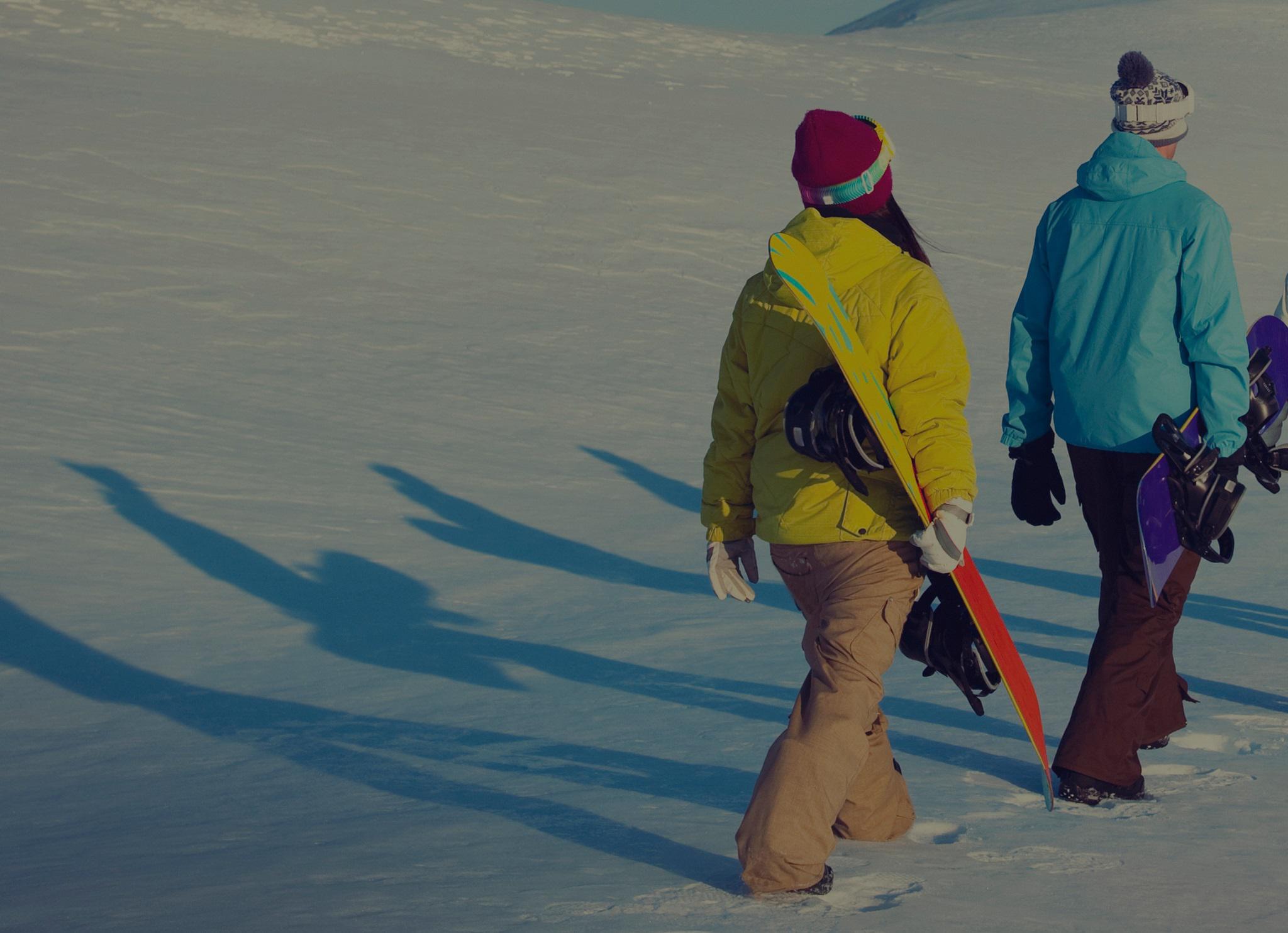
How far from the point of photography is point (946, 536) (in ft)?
9.69

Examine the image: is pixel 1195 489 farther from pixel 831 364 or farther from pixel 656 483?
pixel 656 483

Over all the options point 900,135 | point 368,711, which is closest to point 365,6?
point 900,135

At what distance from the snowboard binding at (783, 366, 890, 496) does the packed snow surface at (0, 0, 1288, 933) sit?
33.4 inches

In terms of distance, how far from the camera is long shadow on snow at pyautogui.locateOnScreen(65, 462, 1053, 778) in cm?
461

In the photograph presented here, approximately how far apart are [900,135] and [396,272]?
846 centimetres

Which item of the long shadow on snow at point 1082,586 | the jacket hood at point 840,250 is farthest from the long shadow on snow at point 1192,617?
the jacket hood at point 840,250

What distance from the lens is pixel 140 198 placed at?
43.5 feet

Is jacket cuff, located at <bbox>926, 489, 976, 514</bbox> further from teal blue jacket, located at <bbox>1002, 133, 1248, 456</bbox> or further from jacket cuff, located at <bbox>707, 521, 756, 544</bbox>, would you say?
teal blue jacket, located at <bbox>1002, 133, 1248, 456</bbox>

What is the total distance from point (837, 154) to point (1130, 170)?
99 centimetres

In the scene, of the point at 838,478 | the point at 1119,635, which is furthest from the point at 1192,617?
the point at 838,478

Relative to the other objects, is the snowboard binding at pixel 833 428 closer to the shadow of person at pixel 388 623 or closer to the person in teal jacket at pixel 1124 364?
the person in teal jacket at pixel 1124 364

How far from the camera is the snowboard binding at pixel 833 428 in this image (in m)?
2.89

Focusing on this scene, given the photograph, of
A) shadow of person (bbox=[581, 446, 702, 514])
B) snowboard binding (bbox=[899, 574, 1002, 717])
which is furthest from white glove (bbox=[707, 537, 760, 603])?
shadow of person (bbox=[581, 446, 702, 514])

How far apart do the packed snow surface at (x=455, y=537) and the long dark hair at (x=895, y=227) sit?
129cm
